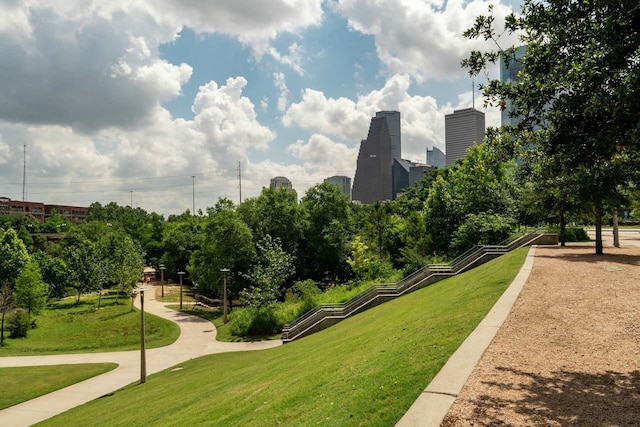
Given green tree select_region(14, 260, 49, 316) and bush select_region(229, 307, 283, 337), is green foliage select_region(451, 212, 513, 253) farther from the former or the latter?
green tree select_region(14, 260, 49, 316)

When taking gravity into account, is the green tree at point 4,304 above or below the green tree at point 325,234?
below

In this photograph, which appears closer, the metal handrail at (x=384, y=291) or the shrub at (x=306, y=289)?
the metal handrail at (x=384, y=291)

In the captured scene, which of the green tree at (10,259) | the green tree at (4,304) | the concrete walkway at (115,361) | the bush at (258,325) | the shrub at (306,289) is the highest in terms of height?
the green tree at (10,259)

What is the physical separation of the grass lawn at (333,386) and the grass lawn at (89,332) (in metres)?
15.5

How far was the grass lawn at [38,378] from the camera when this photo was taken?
67.9 ft

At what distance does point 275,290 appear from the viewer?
35219 millimetres

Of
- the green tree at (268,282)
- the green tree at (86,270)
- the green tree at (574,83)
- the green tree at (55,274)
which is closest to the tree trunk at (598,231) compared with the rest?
the green tree at (574,83)

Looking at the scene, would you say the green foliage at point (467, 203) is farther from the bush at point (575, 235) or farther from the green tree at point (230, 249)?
the green tree at point (230, 249)

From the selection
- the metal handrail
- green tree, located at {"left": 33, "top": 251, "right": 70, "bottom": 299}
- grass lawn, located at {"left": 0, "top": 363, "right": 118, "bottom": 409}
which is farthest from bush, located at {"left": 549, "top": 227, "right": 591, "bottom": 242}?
green tree, located at {"left": 33, "top": 251, "right": 70, "bottom": 299}

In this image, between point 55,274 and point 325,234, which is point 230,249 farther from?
point 55,274

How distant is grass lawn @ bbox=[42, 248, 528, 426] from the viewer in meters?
7.33

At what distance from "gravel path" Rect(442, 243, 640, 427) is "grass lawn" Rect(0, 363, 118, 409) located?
72.6ft

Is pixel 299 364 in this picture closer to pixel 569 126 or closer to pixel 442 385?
pixel 442 385

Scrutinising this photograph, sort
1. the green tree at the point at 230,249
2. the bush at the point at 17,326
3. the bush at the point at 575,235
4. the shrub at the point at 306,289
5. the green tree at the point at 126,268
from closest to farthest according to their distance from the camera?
Result: the bush at the point at 575,235 < the bush at the point at 17,326 < the shrub at the point at 306,289 < the green tree at the point at 230,249 < the green tree at the point at 126,268
